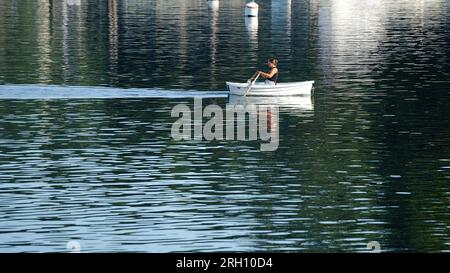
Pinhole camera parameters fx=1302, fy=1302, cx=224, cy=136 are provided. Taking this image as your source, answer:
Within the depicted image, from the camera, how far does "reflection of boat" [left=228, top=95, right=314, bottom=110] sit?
85.2 meters

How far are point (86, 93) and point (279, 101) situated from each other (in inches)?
551

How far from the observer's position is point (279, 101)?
86875mm

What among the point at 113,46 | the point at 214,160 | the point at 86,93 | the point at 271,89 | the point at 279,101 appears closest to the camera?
the point at 214,160

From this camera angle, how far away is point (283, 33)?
16175cm

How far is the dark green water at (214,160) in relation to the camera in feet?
154

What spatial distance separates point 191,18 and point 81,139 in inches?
4879

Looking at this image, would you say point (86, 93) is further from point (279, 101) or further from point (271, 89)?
point (279, 101)

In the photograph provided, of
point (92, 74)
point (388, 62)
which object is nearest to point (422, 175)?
point (92, 74)

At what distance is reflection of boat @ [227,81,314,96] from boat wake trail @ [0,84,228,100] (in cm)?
267

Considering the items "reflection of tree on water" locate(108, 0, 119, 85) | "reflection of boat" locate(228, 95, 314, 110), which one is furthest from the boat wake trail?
"reflection of tree on water" locate(108, 0, 119, 85)

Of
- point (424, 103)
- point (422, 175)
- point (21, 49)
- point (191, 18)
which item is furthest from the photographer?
point (191, 18)

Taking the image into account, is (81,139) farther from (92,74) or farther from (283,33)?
(283,33)

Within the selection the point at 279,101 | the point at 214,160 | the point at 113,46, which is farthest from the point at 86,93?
the point at 113,46

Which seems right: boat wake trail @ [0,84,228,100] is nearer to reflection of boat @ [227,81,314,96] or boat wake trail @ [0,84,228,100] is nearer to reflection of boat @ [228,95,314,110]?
reflection of boat @ [227,81,314,96]
